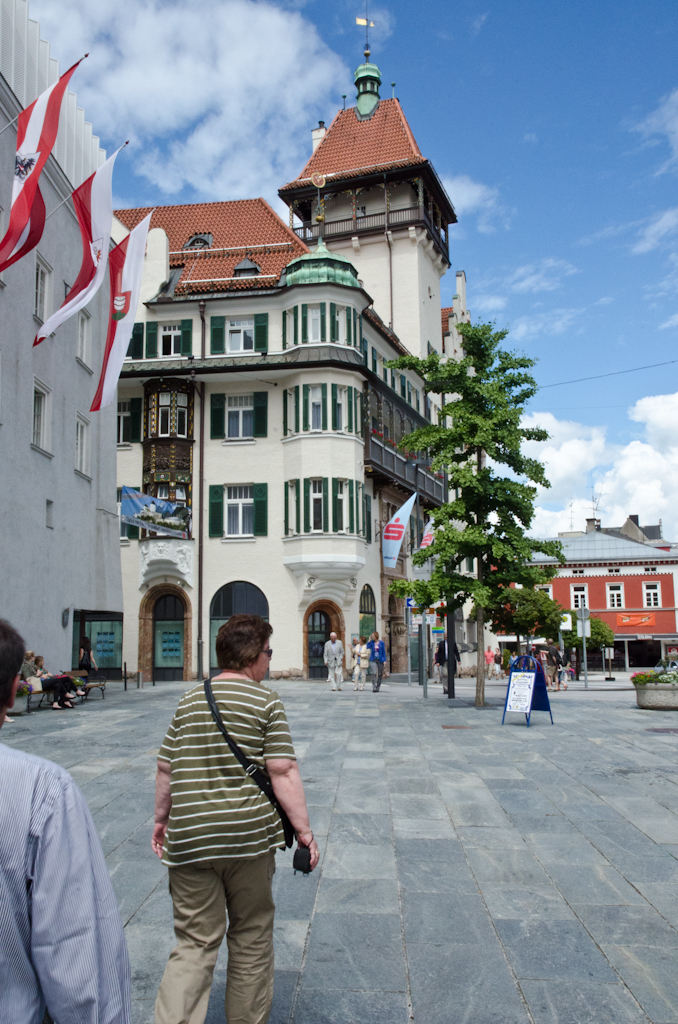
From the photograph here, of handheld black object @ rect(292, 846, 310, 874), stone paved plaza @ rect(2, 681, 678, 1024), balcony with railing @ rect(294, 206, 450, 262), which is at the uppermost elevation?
balcony with railing @ rect(294, 206, 450, 262)

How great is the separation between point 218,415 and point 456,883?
97.6ft

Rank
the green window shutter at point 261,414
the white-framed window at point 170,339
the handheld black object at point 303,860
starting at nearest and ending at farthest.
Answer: the handheld black object at point 303,860 → the green window shutter at point 261,414 → the white-framed window at point 170,339

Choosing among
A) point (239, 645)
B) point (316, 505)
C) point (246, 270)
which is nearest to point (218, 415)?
point (316, 505)

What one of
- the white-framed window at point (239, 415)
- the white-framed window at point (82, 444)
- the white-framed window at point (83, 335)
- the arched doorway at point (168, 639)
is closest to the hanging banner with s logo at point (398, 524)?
the white-framed window at point (239, 415)

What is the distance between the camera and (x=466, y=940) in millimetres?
5148

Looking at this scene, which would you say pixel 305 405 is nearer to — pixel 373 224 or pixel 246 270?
pixel 246 270

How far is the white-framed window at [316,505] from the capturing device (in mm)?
33062

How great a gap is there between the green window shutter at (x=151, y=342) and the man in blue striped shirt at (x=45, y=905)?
34.2 meters

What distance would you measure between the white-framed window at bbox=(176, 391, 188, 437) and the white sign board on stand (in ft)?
68.9

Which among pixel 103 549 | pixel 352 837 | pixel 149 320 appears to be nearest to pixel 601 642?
pixel 149 320

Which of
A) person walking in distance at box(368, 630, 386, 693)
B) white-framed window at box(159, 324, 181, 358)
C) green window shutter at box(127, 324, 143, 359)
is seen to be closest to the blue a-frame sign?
person walking in distance at box(368, 630, 386, 693)

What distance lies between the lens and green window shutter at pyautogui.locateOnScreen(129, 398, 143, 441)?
35.1 metres

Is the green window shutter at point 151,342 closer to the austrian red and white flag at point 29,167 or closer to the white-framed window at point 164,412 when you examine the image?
the white-framed window at point 164,412

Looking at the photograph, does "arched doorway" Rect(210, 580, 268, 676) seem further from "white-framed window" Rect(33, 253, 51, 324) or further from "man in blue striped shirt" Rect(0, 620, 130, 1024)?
"man in blue striped shirt" Rect(0, 620, 130, 1024)
